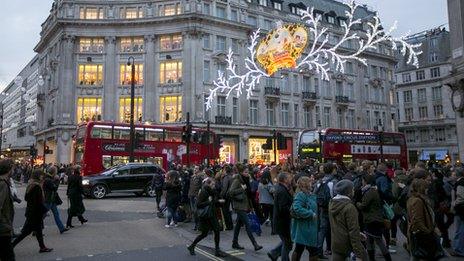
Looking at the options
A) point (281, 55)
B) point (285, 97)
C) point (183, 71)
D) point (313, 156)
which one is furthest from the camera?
point (285, 97)

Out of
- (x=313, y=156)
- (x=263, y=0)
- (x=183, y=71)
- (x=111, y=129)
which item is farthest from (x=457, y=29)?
(x=263, y=0)

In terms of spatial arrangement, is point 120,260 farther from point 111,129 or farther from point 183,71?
point 183,71

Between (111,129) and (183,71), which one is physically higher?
(183,71)

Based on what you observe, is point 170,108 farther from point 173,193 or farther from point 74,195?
point 173,193

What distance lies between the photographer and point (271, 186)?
38.2 ft

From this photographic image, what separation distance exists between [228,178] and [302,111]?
38467 mm

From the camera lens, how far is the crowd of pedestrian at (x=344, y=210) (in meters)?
5.63

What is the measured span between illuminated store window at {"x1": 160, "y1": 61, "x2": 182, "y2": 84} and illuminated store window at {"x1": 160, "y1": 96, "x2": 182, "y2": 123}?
1.80 m

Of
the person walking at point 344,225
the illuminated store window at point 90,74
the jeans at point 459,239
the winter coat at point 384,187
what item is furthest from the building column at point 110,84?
the person walking at point 344,225

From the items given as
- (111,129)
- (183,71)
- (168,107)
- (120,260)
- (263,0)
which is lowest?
(120,260)

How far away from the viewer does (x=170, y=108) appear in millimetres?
42094

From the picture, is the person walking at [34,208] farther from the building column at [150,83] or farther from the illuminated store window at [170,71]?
the illuminated store window at [170,71]

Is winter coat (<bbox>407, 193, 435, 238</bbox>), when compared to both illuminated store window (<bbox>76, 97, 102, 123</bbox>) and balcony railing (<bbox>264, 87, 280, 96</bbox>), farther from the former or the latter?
balcony railing (<bbox>264, 87, 280, 96</bbox>)

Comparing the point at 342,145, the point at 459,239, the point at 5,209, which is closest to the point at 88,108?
the point at 342,145
